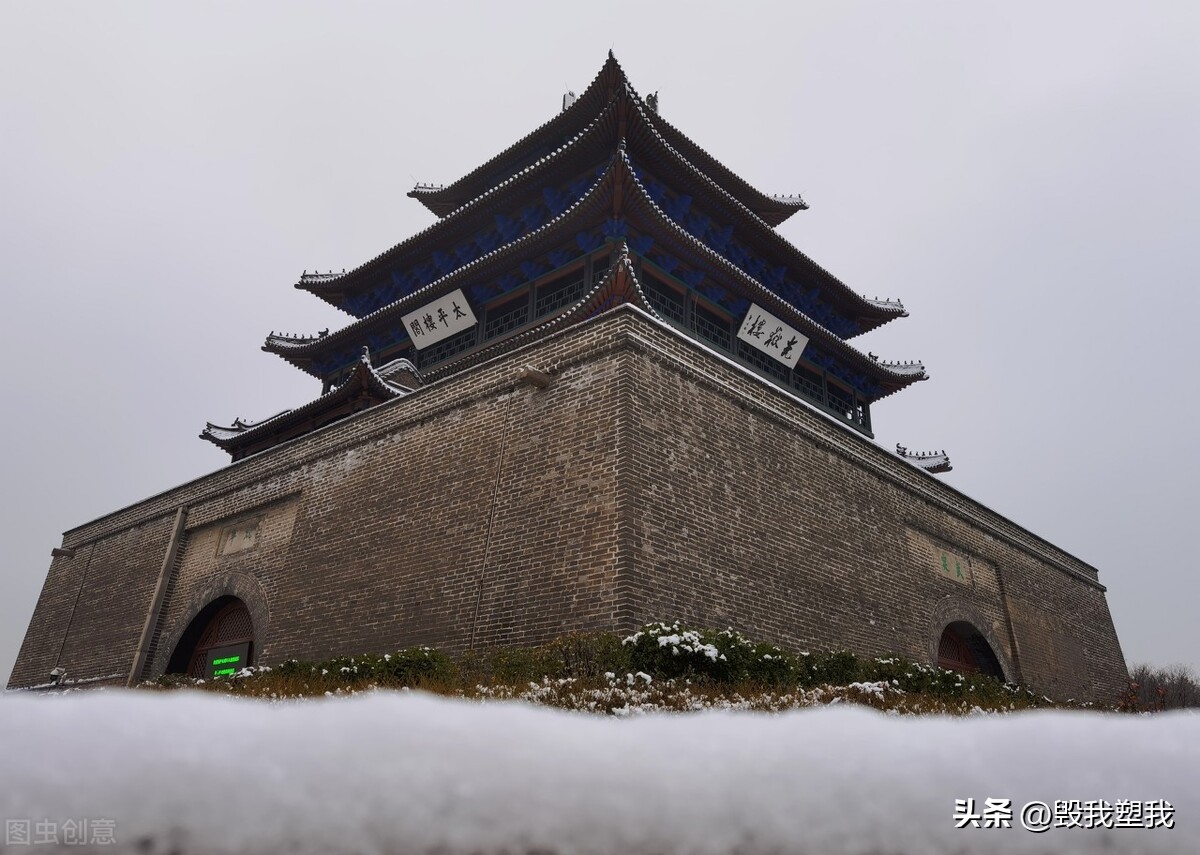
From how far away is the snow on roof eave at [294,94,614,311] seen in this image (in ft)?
46.1

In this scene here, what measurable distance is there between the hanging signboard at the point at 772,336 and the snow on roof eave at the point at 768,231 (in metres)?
1.98

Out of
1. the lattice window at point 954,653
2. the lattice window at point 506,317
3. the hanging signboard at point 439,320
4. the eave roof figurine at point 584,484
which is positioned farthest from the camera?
the hanging signboard at point 439,320

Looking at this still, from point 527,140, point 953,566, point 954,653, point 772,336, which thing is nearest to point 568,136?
point 527,140

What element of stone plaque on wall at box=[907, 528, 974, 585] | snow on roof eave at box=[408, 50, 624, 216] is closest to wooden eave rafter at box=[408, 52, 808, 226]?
snow on roof eave at box=[408, 50, 624, 216]

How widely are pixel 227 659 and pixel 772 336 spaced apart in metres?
11.8

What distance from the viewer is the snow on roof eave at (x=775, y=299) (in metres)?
12.4

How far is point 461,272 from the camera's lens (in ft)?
49.1

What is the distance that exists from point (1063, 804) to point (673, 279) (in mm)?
12882

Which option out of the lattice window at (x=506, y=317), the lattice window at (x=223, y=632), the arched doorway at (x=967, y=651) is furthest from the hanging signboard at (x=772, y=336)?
the lattice window at (x=223, y=632)

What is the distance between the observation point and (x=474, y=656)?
7.73m

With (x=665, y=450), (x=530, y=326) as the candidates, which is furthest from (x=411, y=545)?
(x=530, y=326)

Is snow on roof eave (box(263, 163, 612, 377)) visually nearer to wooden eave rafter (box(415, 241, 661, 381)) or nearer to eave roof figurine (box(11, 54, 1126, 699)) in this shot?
eave roof figurine (box(11, 54, 1126, 699))

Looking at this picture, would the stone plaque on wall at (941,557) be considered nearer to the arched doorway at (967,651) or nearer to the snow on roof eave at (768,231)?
the arched doorway at (967,651)

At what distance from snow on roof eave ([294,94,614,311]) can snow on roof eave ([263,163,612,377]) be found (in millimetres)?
968
